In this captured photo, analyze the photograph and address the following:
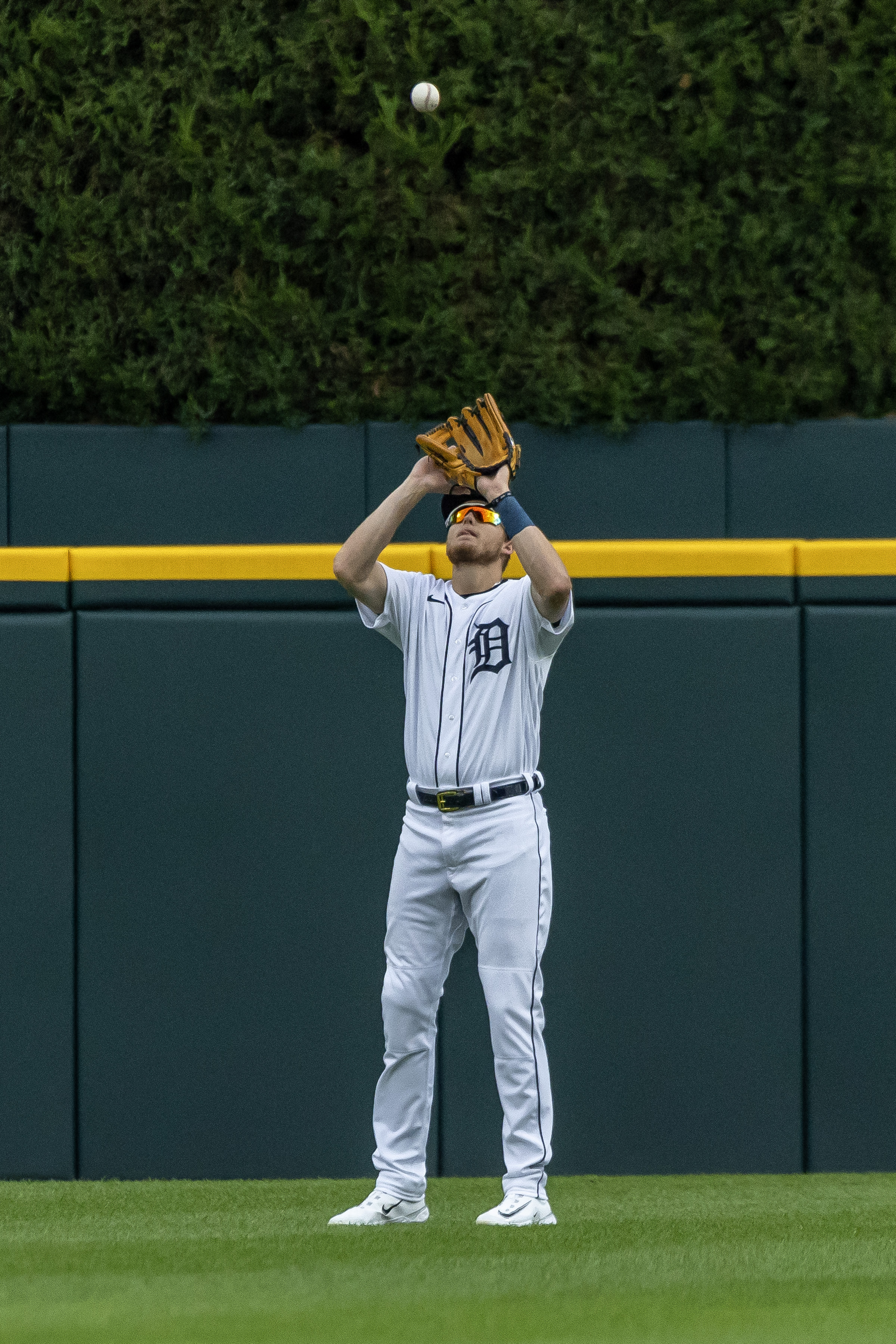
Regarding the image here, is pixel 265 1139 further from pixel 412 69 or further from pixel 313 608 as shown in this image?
pixel 412 69

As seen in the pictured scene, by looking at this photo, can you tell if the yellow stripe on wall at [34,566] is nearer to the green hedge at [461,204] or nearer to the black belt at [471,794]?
the black belt at [471,794]

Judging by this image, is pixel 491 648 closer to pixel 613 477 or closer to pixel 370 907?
pixel 370 907

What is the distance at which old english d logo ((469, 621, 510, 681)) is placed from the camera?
3.44m

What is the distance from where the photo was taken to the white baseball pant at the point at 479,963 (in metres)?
3.34

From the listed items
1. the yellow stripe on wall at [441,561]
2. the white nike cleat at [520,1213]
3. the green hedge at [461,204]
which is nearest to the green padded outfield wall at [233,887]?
the yellow stripe on wall at [441,561]

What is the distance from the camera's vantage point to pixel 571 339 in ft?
21.3

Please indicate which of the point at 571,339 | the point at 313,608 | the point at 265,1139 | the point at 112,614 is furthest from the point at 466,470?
the point at 571,339

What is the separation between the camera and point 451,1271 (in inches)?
115

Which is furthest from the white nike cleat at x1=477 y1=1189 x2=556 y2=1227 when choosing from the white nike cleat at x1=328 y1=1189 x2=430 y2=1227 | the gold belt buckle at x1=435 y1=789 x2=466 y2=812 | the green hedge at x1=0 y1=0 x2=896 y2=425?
the green hedge at x1=0 y1=0 x2=896 y2=425

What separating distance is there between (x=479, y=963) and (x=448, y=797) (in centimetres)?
40

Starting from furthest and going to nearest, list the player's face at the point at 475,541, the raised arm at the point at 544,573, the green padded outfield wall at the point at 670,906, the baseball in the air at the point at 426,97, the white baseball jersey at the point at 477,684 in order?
the baseball in the air at the point at 426,97 → the green padded outfield wall at the point at 670,906 → the player's face at the point at 475,541 → the white baseball jersey at the point at 477,684 → the raised arm at the point at 544,573

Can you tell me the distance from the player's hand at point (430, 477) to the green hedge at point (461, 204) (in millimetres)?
2895

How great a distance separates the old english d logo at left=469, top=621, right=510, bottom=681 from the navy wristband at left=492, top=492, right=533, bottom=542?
208 mm

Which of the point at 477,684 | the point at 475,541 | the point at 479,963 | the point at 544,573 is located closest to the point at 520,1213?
the point at 479,963
